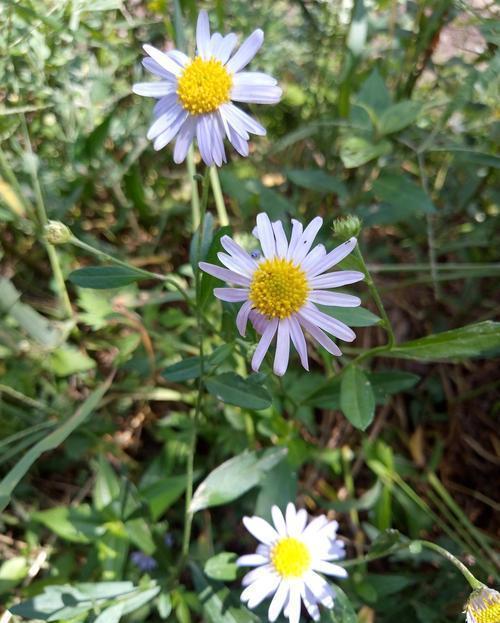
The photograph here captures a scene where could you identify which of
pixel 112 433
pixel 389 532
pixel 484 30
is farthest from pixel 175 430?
pixel 484 30

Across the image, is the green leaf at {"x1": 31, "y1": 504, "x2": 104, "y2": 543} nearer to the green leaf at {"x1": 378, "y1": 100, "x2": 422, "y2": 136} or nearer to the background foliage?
the background foliage

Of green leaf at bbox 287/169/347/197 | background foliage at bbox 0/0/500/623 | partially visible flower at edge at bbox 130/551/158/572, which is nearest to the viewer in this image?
background foliage at bbox 0/0/500/623

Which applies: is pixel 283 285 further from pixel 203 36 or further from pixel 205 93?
pixel 203 36

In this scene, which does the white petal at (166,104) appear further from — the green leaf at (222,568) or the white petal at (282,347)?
the green leaf at (222,568)

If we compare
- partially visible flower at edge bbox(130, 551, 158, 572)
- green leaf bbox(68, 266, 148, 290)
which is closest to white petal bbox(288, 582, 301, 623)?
partially visible flower at edge bbox(130, 551, 158, 572)

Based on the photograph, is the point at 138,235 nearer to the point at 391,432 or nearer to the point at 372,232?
the point at 372,232

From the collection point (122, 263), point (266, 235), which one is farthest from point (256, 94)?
point (122, 263)

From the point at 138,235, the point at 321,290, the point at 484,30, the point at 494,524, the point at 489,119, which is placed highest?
the point at 489,119
